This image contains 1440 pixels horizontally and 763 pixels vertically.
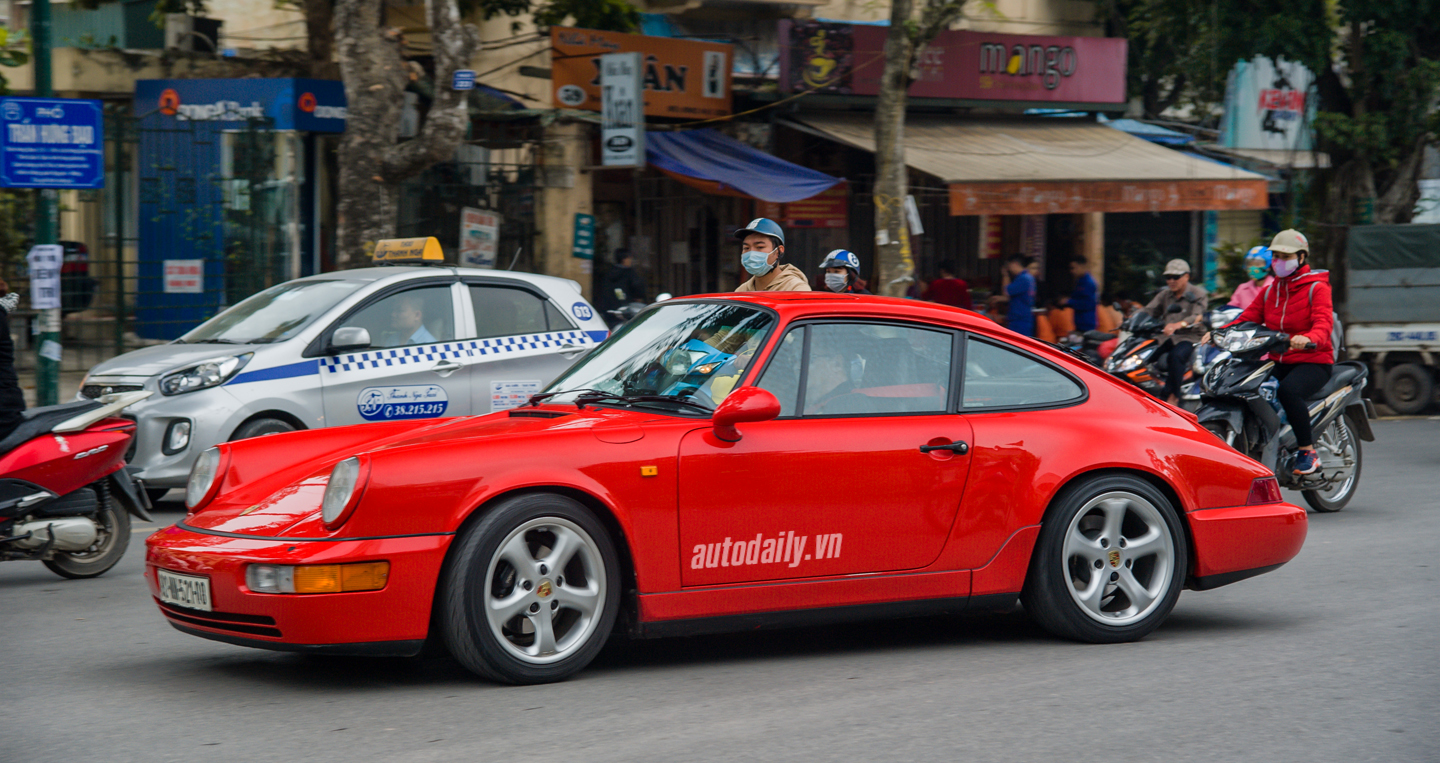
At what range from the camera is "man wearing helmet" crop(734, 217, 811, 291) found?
779 cm

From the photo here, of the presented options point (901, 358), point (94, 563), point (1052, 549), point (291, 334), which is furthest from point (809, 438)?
point (291, 334)

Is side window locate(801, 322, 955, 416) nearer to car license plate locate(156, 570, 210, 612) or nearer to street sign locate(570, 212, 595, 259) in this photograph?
car license plate locate(156, 570, 210, 612)

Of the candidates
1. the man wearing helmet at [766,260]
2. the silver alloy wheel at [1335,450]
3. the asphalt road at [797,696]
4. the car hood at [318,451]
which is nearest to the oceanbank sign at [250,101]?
the man wearing helmet at [766,260]

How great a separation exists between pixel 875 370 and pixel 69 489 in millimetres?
4040

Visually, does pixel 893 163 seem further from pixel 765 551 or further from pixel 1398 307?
pixel 765 551

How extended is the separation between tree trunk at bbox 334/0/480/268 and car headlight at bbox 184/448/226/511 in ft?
28.5

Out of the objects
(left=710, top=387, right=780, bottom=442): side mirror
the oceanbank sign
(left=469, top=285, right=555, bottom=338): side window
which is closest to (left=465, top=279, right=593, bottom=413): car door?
(left=469, top=285, right=555, bottom=338): side window

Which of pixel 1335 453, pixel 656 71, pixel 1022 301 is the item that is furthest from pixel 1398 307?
pixel 656 71

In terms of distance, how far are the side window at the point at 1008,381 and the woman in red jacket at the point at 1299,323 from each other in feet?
12.0

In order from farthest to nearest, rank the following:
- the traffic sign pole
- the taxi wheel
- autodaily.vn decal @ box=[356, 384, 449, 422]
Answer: the traffic sign pole < autodaily.vn decal @ box=[356, 384, 449, 422] < the taxi wheel

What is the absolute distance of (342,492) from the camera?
4379mm

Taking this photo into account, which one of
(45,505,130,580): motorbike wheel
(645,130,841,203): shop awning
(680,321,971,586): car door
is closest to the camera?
(680,321,971,586): car door

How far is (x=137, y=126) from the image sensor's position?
49.7ft

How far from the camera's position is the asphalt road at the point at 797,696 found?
13.3ft
